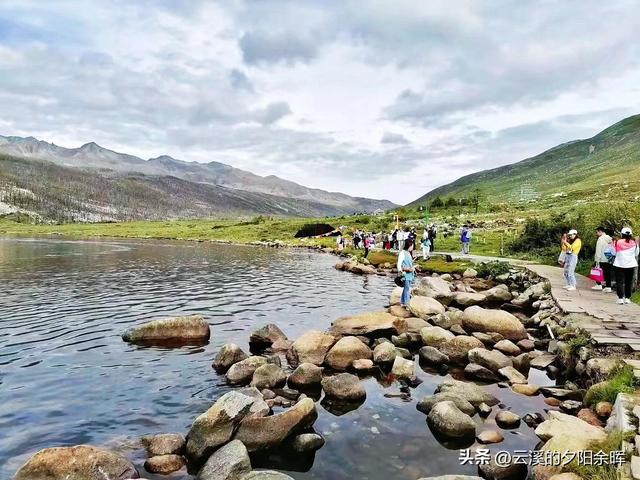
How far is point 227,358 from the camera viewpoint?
683 inches

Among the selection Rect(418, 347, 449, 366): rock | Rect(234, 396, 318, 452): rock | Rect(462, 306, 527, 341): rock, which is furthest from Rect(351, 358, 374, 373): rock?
Rect(462, 306, 527, 341): rock

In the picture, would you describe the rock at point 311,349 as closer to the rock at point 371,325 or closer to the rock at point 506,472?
the rock at point 371,325

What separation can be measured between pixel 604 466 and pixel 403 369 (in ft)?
27.7

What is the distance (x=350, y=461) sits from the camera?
11031mm

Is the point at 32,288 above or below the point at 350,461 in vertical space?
above

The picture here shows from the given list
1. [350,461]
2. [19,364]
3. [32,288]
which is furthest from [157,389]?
[32,288]

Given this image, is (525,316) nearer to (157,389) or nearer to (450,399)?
(450,399)

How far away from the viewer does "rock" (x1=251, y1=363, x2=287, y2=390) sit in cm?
1527

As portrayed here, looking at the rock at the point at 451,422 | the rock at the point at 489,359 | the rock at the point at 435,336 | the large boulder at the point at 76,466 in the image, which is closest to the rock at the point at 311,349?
the rock at the point at 435,336

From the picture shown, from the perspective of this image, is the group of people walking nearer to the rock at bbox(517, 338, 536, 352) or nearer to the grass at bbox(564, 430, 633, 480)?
the rock at bbox(517, 338, 536, 352)

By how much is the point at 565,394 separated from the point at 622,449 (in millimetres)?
5496

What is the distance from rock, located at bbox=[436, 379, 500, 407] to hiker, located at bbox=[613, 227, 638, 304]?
10.8 meters

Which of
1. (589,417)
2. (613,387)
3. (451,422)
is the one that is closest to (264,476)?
(451,422)

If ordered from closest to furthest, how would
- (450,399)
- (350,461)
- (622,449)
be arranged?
(622,449) < (350,461) < (450,399)
